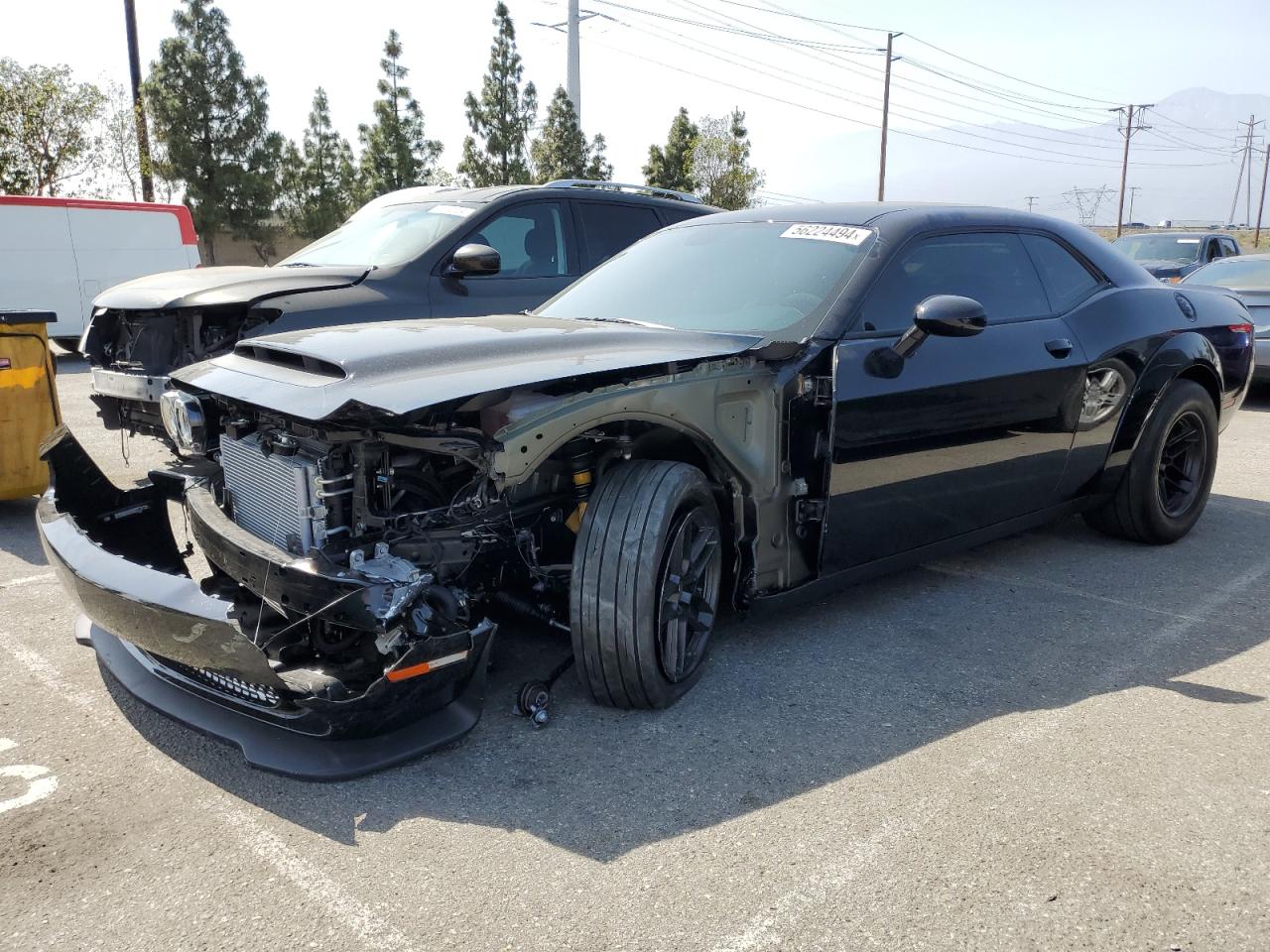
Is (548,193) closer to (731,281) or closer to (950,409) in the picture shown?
(731,281)

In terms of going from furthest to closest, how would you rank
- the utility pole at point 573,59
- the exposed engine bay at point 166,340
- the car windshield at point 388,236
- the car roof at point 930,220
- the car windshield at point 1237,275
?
1. the utility pole at point 573,59
2. the car windshield at point 1237,275
3. the car windshield at point 388,236
4. the exposed engine bay at point 166,340
5. the car roof at point 930,220

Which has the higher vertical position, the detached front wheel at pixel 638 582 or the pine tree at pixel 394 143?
the pine tree at pixel 394 143

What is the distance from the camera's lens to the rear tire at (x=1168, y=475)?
473 cm

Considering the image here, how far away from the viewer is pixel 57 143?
24.5m

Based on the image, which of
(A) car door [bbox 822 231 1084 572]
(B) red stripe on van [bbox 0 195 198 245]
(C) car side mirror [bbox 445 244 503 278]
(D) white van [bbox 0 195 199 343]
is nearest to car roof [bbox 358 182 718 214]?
(C) car side mirror [bbox 445 244 503 278]

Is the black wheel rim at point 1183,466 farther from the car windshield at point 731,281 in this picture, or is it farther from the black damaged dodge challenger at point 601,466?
the car windshield at point 731,281

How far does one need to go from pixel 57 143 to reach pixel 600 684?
2709 cm

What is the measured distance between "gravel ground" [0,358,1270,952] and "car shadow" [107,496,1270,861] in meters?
0.01

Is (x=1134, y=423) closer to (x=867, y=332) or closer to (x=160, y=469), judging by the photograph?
(x=867, y=332)

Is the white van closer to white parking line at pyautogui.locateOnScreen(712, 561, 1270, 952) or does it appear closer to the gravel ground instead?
the gravel ground

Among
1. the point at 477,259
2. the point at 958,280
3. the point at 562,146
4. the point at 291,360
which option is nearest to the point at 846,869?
the point at 291,360

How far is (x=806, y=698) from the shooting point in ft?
10.7

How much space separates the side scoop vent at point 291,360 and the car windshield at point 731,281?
120cm

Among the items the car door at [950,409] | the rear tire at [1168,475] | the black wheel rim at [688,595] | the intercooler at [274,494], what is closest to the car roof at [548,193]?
the car door at [950,409]
